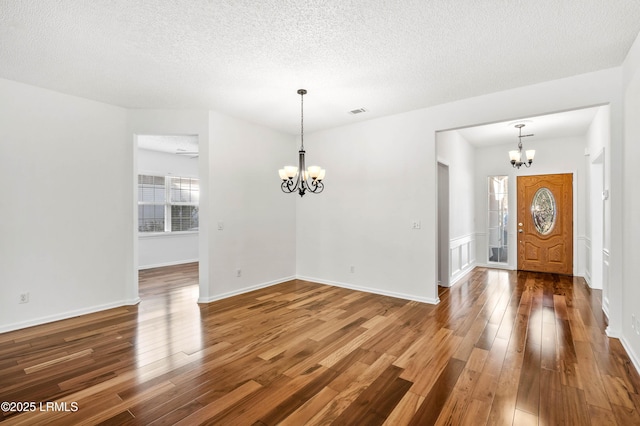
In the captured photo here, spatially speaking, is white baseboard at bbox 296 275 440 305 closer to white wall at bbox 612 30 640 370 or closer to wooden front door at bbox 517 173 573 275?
white wall at bbox 612 30 640 370

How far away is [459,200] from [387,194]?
2.24 metres

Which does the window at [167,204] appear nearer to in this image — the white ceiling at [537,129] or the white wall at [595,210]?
the white ceiling at [537,129]

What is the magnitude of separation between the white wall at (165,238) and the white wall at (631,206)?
8.24m

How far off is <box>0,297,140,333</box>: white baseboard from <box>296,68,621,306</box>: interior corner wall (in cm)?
295

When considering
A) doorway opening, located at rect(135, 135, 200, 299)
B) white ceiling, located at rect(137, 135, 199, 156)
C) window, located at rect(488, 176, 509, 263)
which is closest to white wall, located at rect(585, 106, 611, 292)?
window, located at rect(488, 176, 509, 263)

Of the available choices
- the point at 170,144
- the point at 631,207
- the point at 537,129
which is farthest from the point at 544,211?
the point at 170,144

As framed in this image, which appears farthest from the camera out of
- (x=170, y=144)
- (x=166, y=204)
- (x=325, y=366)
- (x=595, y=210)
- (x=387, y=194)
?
(x=166, y=204)

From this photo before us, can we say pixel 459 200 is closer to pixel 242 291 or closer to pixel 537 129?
pixel 537 129

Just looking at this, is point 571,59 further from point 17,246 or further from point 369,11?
point 17,246

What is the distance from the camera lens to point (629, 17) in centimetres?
241

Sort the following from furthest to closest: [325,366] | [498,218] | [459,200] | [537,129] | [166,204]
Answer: [166,204] < [498,218] < [459,200] < [537,129] < [325,366]

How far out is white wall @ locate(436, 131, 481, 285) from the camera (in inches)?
219

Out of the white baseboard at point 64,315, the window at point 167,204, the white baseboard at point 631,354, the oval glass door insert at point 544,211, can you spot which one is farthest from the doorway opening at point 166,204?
the oval glass door insert at point 544,211

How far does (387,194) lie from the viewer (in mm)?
4945
